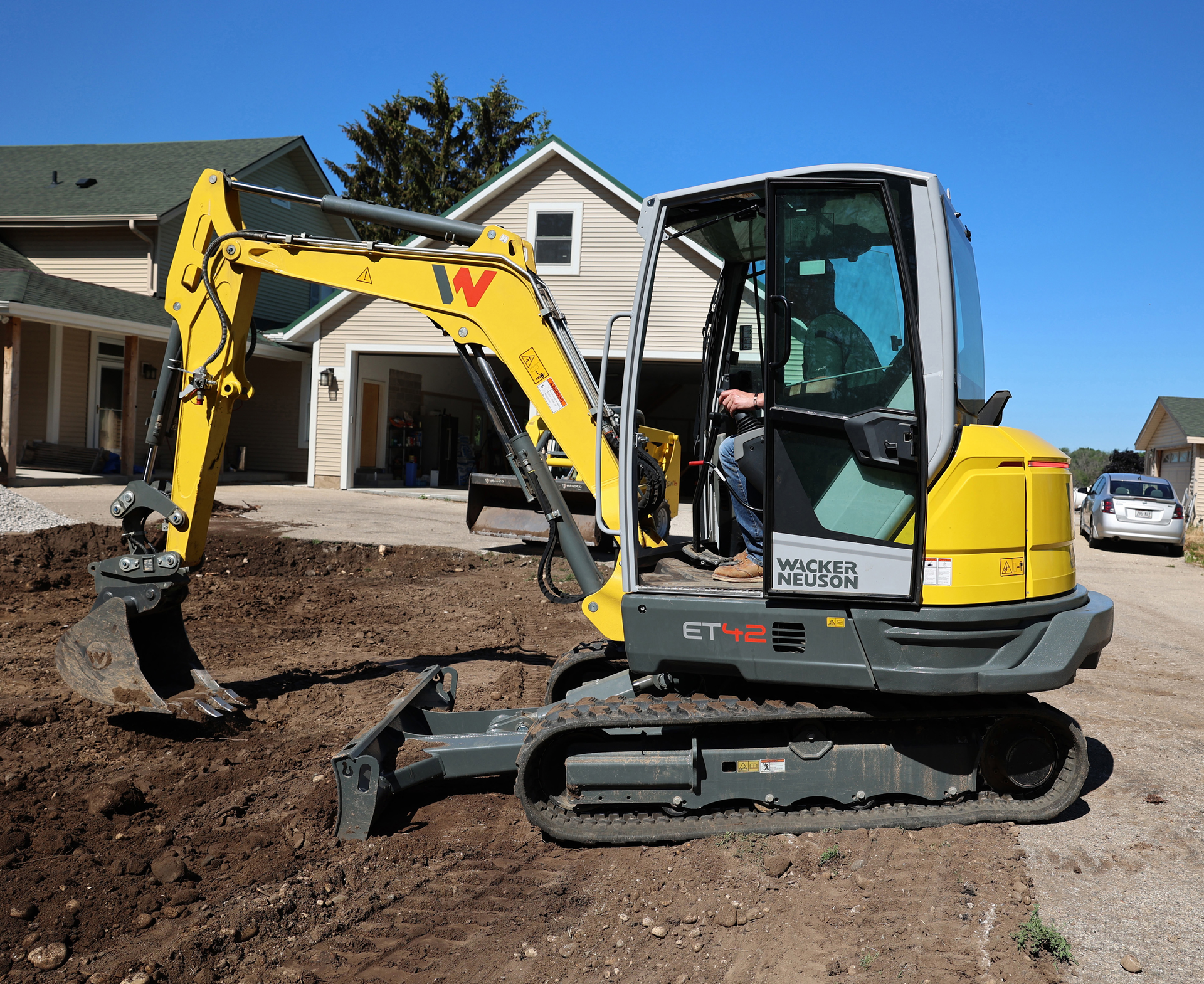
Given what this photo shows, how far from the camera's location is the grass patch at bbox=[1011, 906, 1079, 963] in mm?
3160

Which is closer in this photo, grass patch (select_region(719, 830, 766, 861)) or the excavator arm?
grass patch (select_region(719, 830, 766, 861))

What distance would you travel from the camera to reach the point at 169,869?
3580mm

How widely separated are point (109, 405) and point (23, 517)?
10790mm

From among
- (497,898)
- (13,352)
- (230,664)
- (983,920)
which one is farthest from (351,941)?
(13,352)

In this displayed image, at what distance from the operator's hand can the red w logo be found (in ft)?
4.60

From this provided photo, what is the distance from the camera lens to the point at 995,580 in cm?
389

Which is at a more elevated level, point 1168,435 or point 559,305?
point 559,305

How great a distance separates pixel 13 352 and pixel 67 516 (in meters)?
5.55

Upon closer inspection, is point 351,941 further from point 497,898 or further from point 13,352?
point 13,352

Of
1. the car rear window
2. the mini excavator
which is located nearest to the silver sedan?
the car rear window

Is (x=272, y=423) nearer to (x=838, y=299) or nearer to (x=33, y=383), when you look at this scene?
(x=33, y=383)

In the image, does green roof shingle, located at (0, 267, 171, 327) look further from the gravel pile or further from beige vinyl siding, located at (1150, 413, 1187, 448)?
beige vinyl siding, located at (1150, 413, 1187, 448)

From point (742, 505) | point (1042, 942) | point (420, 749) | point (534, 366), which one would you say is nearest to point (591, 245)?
Answer: point (534, 366)

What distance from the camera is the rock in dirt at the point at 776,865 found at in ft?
12.3
